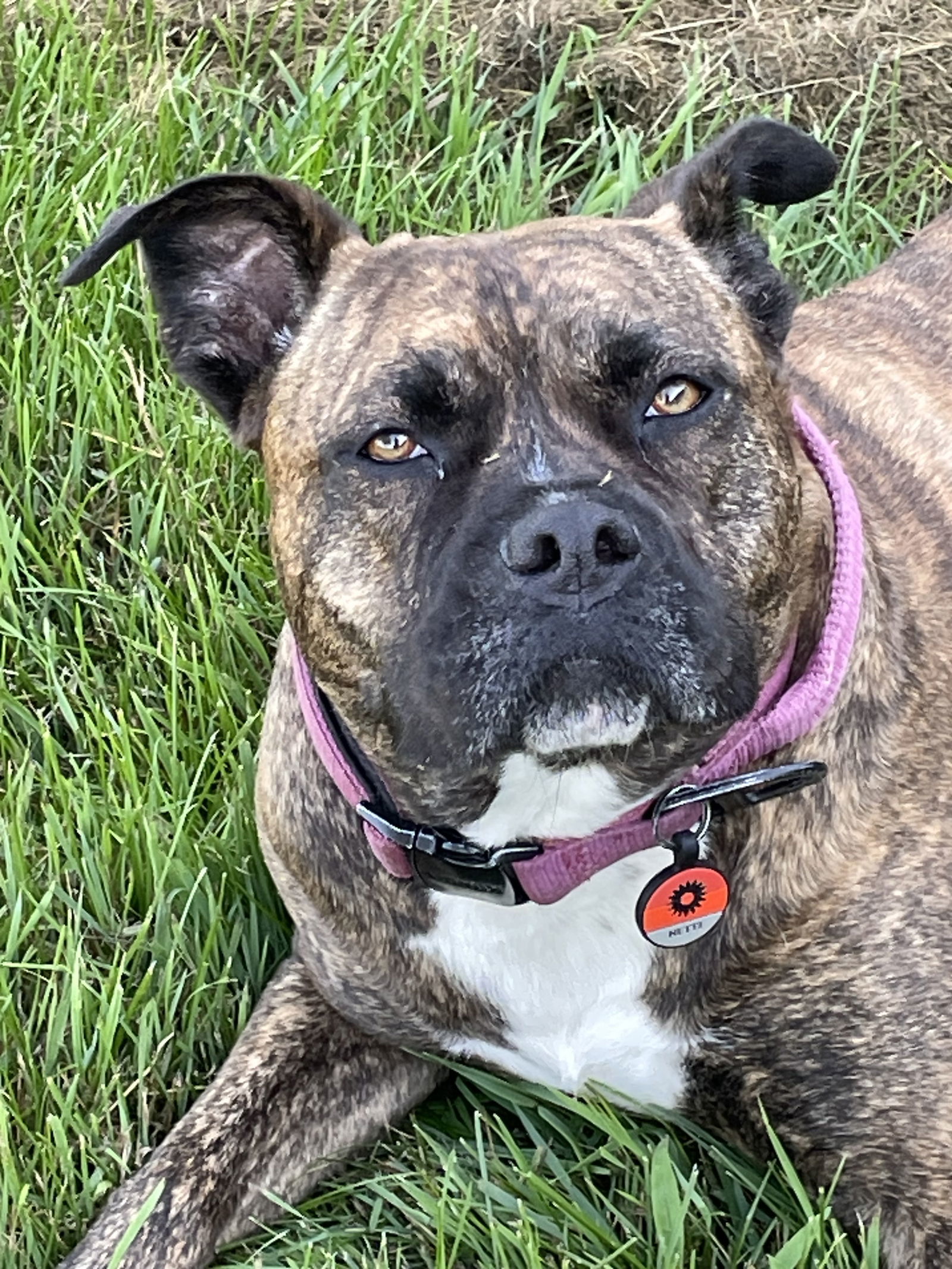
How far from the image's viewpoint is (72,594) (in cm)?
360

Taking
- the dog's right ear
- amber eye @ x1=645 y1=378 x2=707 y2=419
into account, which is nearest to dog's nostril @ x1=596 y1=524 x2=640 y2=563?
amber eye @ x1=645 y1=378 x2=707 y2=419

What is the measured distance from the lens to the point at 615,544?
212 centimetres

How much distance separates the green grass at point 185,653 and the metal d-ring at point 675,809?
0.52m

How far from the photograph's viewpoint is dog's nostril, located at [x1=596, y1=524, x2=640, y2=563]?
211 cm

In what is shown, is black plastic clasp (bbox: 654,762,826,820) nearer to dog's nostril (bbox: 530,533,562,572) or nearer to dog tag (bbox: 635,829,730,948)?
dog tag (bbox: 635,829,730,948)

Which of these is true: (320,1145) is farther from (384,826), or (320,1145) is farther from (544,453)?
(544,453)

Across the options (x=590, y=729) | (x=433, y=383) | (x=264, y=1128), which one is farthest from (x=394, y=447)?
(x=264, y=1128)

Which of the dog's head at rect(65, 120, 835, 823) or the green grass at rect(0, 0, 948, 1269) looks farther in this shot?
the green grass at rect(0, 0, 948, 1269)

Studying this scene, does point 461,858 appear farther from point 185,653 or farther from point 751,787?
point 185,653

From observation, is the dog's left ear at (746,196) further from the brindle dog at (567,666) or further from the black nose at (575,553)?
the black nose at (575,553)

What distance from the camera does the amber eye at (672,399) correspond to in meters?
2.37

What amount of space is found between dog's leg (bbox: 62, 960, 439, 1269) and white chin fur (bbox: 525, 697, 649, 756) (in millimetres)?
970

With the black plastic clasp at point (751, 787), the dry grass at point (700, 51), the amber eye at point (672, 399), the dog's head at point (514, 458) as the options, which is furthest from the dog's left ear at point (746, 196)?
the dry grass at point (700, 51)

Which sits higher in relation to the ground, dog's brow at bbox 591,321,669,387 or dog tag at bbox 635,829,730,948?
dog's brow at bbox 591,321,669,387
